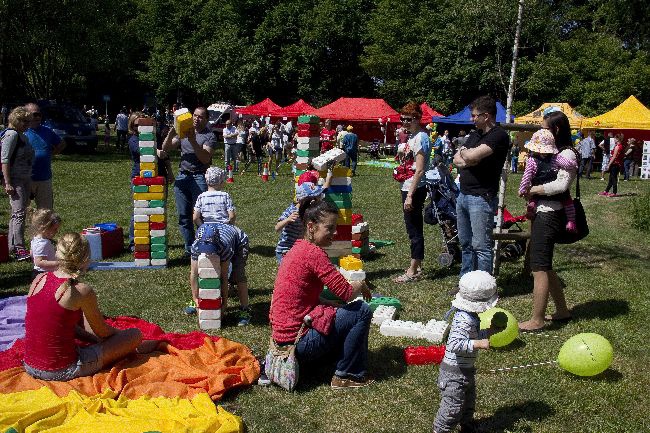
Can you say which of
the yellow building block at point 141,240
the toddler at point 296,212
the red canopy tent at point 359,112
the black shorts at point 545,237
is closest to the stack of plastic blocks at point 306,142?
the toddler at point 296,212

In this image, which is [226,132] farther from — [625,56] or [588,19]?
[588,19]

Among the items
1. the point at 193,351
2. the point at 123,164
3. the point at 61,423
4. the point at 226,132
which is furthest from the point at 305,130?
the point at 123,164

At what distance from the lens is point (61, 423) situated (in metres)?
3.95

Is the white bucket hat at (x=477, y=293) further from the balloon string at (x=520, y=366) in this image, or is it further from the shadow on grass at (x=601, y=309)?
the shadow on grass at (x=601, y=309)

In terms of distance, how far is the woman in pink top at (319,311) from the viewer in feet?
15.0

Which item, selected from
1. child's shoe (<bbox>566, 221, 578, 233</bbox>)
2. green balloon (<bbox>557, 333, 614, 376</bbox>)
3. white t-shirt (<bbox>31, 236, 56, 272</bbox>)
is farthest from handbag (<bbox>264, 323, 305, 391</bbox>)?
child's shoe (<bbox>566, 221, 578, 233</bbox>)

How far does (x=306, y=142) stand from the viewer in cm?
730

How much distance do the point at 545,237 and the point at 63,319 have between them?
425 centimetres

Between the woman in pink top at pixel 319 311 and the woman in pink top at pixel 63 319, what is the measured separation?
139 cm

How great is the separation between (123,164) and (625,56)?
26.1 m

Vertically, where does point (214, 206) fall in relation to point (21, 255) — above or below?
above

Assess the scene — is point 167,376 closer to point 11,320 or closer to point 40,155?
point 11,320

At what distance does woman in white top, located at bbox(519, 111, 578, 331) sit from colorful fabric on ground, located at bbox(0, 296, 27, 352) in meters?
4.78

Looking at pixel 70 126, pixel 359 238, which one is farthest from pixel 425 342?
pixel 70 126
